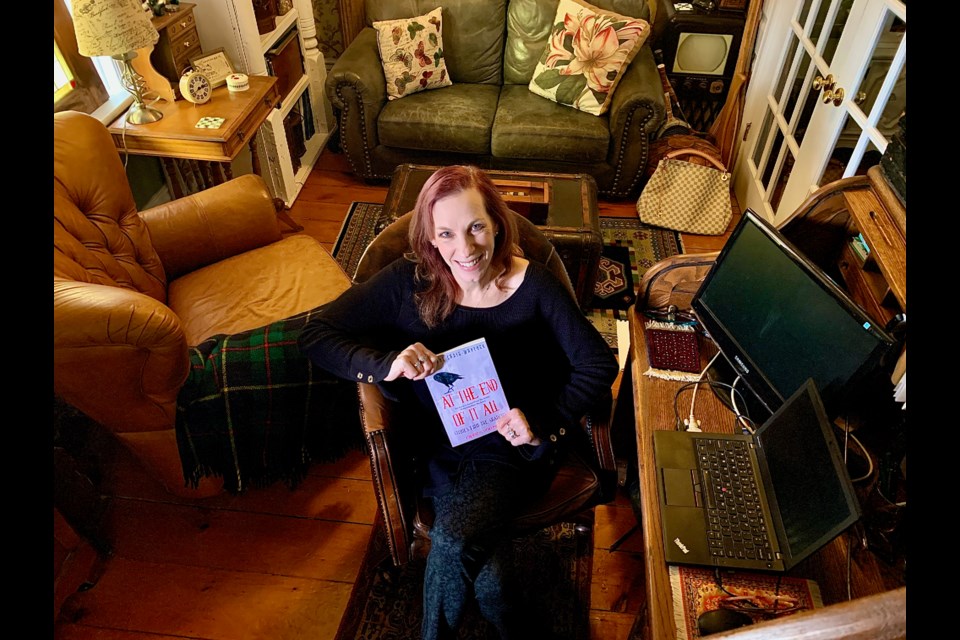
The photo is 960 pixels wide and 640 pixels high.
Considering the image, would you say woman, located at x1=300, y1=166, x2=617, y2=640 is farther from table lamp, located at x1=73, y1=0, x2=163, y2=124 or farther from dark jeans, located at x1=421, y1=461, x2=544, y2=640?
table lamp, located at x1=73, y1=0, x2=163, y2=124

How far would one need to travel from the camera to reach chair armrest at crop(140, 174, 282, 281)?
1938 mm

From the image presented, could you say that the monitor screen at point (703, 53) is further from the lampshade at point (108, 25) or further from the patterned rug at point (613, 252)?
the lampshade at point (108, 25)

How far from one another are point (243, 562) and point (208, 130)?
1.55 metres

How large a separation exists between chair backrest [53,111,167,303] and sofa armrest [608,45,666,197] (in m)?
2.18

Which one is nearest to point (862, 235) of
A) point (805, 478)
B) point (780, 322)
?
point (780, 322)

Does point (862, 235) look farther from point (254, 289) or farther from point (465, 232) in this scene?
point (254, 289)

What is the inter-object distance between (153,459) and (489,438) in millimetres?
973

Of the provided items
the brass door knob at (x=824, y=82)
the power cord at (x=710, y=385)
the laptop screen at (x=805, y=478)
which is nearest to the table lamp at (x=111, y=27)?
the power cord at (x=710, y=385)

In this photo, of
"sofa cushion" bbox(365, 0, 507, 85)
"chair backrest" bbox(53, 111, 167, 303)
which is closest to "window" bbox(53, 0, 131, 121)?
"chair backrest" bbox(53, 111, 167, 303)

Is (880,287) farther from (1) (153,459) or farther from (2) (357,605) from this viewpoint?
(1) (153,459)

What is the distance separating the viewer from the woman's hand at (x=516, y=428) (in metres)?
1.32
